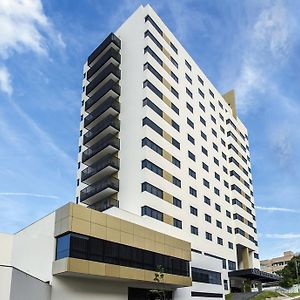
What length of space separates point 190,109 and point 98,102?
62.0ft

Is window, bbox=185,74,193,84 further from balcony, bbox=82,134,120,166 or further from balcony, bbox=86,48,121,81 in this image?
balcony, bbox=82,134,120,166

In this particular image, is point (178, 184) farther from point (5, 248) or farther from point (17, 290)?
point (17, 290)

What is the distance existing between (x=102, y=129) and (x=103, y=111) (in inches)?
137

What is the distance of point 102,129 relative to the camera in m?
66.7

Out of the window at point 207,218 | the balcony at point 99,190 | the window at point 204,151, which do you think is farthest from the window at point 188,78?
the balcony at point 99,190

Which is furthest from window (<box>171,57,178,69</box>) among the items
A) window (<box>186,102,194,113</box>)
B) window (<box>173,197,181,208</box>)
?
window (<box>173,197,181,208</box>)

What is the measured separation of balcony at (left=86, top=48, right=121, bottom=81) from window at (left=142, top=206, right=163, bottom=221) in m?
29.0

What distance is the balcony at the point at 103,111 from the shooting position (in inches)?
2657

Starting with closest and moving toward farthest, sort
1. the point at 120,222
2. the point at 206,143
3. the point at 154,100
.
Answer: the point at 120,222
the point at 154,100
the point at 206,143

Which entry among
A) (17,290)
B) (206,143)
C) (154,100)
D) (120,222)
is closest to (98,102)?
(154,100)

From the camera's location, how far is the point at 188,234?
218 ft

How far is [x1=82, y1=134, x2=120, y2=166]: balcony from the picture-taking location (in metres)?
64.6

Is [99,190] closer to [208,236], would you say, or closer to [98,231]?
[98,231]

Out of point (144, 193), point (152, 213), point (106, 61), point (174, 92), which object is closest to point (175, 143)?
point (174, 92)
